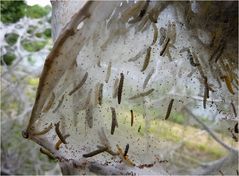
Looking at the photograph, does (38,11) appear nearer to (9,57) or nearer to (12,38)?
(12,38)

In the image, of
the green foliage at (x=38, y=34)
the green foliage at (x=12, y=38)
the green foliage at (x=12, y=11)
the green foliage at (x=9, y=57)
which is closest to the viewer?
the green foliage at (x=12, y=11)

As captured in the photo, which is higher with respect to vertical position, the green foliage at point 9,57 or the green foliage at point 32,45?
the green foliage at point 32,45

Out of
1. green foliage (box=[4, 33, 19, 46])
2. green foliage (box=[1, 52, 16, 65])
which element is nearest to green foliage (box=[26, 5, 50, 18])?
green foliage (box=[4, 33, 19, 46])

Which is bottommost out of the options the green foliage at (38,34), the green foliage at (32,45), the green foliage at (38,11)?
the green foliage at (32,45)

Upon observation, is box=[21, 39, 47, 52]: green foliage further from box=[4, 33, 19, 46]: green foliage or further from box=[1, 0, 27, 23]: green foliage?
box=[1, 0, 27, 23]: green foliage

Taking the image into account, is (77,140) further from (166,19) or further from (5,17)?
(5,17)

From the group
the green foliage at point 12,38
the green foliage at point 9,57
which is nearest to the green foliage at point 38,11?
the green foliage at point 12,38

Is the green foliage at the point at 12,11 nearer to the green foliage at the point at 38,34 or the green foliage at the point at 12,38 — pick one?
the green foliage at the point at 12,38
